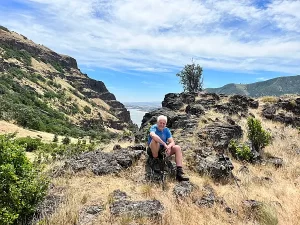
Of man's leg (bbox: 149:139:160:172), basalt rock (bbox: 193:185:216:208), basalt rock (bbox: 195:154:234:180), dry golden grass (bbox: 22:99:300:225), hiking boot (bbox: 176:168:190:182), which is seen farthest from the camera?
basalt rock (bbox: 195:154:234:180)

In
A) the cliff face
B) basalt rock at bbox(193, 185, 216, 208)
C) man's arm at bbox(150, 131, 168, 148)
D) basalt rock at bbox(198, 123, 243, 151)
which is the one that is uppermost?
the cliff face

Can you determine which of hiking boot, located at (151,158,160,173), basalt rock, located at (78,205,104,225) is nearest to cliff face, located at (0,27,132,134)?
hiking boot, located at (151,158,160,173)

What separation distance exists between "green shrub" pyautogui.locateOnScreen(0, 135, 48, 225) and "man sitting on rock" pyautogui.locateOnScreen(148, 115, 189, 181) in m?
3.13

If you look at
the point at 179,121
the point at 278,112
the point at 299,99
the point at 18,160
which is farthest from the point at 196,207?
the point at 299,99

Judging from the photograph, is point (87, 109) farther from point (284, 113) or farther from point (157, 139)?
point (157, 139)

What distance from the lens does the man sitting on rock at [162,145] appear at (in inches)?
308

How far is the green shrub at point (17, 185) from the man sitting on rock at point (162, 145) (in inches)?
123

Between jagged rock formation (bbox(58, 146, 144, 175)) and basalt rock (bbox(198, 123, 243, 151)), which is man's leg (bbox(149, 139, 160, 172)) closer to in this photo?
jagged rock formation (bbox(58, 146, 144, 175))

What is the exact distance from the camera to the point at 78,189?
673cm

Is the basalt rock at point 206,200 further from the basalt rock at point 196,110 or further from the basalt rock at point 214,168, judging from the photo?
the basalt rock at point 196,110

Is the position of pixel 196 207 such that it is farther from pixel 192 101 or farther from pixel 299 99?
pixel 299 99

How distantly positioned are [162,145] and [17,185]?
3.96 m

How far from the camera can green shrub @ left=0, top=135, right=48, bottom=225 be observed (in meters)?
4.83

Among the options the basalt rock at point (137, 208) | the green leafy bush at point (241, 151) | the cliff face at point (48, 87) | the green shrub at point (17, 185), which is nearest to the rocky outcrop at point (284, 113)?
the green leafy bush at point (241, 151)
